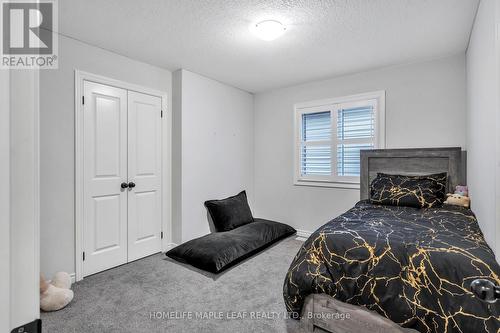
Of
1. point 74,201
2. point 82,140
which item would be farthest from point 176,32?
point 74,201

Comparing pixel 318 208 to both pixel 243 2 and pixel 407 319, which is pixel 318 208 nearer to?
pixel 407 319

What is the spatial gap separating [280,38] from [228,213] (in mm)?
2384

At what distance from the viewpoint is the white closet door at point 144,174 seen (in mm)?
3143

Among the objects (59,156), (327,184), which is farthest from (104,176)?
(327,184)

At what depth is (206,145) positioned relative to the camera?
3854mm

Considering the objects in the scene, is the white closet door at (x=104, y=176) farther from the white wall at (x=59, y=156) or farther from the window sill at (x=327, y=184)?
the window sill at (x=327, y=184)

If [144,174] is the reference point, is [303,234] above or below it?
below

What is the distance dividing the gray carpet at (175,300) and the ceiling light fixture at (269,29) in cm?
236

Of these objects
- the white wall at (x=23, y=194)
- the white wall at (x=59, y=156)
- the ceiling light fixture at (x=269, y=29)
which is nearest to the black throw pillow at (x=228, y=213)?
the white wall at (x=59, y=156)

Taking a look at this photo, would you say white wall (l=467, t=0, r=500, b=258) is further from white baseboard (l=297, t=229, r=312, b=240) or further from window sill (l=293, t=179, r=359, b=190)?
white baseboard (l=297, t=229, r=312, b=240)

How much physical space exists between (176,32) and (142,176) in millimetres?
1677

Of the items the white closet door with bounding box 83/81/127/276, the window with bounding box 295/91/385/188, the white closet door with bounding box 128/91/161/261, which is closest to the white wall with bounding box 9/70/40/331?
the white closet door with bounding box 83/81/127/276

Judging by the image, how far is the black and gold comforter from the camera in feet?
4.52

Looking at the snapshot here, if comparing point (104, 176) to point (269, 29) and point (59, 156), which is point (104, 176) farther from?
point (269, 29)
